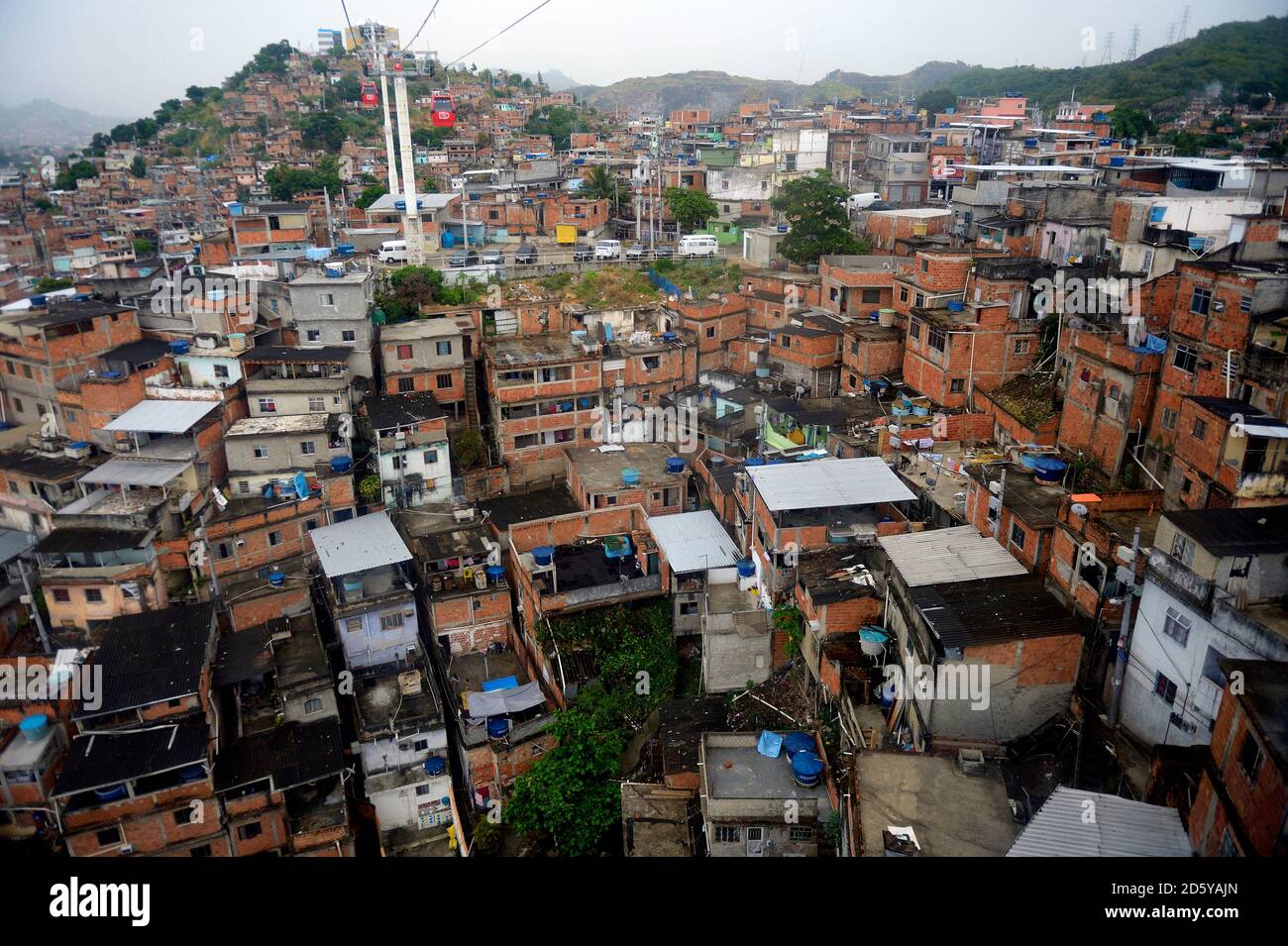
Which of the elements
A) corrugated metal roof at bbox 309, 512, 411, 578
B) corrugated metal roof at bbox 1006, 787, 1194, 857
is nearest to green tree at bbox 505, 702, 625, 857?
corrugated metal roof at bbox 309, 512, 411, 578

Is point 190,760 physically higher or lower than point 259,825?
higher

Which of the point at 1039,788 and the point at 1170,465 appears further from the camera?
the point at 1170,465

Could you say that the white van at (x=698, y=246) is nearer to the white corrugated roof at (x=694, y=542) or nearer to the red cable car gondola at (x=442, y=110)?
the white corrugated roof at (x=694, y=542)

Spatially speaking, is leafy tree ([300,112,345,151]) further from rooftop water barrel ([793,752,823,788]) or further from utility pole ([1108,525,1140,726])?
utility pole ([1108,525,1140,726])

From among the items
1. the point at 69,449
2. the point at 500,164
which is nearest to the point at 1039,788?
the point at 69,449

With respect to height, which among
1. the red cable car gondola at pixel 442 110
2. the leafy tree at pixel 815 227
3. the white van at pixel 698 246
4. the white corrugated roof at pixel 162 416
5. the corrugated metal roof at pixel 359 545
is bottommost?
the corrugated metal roof at pixel 359 545

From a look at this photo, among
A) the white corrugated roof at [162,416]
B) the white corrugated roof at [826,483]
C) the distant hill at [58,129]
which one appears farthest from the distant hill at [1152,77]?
the distant hill at [58,129]

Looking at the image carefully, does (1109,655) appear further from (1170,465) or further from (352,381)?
(352,381)
